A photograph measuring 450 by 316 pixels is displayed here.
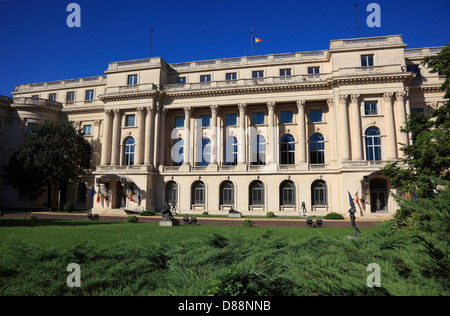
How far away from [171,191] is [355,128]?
28.7 metres

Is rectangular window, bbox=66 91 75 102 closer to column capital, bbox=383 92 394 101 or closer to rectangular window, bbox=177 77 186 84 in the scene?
rectangular window, bbox=177 77 186 84

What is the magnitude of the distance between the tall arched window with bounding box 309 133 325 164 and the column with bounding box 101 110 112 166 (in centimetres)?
3265

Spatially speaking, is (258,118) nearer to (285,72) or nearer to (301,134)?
(301,134)

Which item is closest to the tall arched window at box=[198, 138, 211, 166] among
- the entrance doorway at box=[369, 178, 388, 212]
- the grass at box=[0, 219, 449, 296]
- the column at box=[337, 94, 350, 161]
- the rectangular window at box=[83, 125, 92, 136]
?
the column at box=[337, 94, 350, 161]

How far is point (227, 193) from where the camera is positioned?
1608 inches

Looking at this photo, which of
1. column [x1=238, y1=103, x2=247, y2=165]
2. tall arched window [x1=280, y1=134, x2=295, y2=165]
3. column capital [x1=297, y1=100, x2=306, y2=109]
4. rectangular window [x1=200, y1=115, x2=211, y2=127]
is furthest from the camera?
rectangular window [x1=200, y1=115, x2=211, y2=127]

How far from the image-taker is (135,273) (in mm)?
5863

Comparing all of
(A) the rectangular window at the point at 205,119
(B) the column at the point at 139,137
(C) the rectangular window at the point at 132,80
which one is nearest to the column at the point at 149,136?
(B) the column at the point at 139,137

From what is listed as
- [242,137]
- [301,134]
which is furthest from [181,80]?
[301,134]

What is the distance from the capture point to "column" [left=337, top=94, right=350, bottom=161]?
36.0 m

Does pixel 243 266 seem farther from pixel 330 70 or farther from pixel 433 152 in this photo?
pixel 330 70

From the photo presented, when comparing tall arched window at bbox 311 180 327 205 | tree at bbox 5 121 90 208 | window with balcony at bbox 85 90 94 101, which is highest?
window with balcony at bbox 85 90 94 101

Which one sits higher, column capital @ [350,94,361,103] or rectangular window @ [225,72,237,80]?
rectangular window @ [225,72,237,80]
